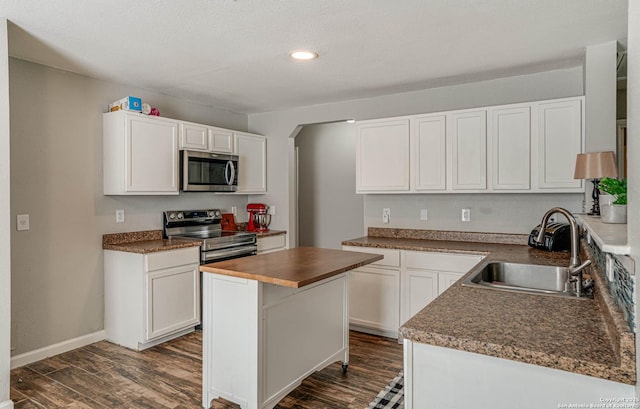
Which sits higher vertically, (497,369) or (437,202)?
(437,202)

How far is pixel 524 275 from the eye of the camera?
2490mm

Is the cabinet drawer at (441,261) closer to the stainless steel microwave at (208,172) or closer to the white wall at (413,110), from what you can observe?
Result: the white wall at (413,110)

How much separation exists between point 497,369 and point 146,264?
291 cm

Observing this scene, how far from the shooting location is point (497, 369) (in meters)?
1.16

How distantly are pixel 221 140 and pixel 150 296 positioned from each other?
1.89 meters

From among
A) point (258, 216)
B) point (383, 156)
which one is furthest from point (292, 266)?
point (258, 216)

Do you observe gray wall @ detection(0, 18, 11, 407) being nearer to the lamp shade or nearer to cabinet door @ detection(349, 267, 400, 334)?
cabinet door @ detection(349, 267, 400, 334)

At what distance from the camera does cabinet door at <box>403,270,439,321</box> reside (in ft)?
11.0

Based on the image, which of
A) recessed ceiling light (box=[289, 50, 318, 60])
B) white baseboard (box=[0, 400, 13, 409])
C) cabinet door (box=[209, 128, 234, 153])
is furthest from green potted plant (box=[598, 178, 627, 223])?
cabinet door (box=[209, 128, 234, 153])

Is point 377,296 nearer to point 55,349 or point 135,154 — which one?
point 135,154

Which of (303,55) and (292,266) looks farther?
(303,55)

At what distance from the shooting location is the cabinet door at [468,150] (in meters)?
3.39

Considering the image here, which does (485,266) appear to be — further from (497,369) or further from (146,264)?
(146,264)

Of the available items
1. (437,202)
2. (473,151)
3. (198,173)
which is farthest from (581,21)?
(198,173)
